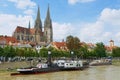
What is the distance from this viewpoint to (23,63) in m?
72.9

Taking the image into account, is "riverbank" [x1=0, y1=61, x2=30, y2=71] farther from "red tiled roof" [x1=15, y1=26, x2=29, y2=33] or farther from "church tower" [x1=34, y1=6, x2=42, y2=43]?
"church tower" [x1=34, y1=6, x2=42, y2=43]

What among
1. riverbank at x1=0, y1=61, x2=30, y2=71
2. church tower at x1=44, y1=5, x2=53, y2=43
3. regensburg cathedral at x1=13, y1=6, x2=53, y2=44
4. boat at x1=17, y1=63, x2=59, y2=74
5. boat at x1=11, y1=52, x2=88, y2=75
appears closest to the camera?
boat at x1=17, y1=63, x2=59, y2=74

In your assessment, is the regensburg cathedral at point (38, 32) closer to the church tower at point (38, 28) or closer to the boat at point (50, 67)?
the church tower at point (38, 28)

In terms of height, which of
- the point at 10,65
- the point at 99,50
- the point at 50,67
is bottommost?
the point at 50,67

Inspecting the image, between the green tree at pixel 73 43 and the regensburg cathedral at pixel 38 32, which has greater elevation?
the regensburg cathedral at pixel 38 32

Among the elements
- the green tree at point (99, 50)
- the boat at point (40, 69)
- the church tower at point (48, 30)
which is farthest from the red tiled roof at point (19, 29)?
the boat at point (40, 69)

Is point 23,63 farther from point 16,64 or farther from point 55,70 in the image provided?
point 55,70

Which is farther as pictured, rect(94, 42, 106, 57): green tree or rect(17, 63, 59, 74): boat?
rect(94, 42, 106, 57): green tree

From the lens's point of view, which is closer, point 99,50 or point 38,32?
point 99,50

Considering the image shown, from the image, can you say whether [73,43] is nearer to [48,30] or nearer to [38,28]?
[38,28]

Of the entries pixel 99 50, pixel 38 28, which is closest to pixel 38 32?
pixel 38 28

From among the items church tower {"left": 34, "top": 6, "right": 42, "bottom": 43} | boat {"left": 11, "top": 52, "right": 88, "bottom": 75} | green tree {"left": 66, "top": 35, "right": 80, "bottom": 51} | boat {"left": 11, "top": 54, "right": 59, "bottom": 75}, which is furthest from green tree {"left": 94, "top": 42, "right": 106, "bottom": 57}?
boat {"left": 11, "top": 54, "right": 59, "bottom": 75}

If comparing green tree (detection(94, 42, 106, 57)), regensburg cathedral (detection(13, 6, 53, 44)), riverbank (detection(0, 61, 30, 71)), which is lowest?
riverbank (detection(0, 61, 30, 71))

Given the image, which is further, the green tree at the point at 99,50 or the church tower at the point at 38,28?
the church tower at the point at 38,28
